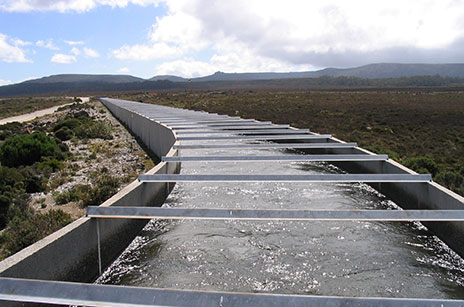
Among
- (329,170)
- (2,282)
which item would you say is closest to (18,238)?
(2,282)

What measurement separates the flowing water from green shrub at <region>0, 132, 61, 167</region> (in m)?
9.32

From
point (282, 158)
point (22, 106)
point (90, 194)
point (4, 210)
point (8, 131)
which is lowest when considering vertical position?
point (22, 106)

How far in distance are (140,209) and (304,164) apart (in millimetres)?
7767

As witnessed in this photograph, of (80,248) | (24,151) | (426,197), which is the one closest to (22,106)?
(24,151)

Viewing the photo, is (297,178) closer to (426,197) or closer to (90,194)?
(426,197)

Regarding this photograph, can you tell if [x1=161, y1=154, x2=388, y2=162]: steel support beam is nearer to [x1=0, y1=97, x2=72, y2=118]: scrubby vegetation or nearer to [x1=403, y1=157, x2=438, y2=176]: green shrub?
[x1=403, y1=157, x2=438, y2=176]: green shrub

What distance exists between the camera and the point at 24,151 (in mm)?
15219

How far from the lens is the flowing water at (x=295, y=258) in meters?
5.20

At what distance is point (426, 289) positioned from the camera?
512 centimetres

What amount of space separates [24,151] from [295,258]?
40.9 feet

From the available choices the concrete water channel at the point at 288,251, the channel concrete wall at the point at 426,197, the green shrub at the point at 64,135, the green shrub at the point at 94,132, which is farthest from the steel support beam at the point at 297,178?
the green shrub at the point at 64,135

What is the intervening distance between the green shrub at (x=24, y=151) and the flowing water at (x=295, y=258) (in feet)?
30.6

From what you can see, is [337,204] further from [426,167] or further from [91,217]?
[426,167]

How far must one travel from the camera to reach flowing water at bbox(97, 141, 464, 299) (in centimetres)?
520
